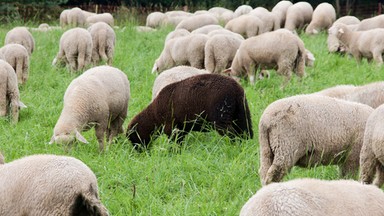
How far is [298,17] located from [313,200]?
55.1ft

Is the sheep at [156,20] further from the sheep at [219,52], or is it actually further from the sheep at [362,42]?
the sheep at [219,52]

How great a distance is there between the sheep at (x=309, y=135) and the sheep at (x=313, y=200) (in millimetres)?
1643

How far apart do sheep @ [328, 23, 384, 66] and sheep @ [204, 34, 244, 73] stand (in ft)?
9.71

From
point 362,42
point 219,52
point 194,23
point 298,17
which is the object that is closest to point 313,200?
point 219,52

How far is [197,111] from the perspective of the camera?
25.0 feet

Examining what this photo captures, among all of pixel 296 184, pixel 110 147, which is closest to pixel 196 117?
pixel 110 147

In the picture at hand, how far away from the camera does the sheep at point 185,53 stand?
12.1 meters

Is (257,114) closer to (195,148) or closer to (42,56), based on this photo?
(195,148)

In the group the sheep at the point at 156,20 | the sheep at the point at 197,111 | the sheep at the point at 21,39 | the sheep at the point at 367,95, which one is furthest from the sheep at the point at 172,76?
the sheep at the point at 156,20

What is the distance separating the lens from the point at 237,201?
5773 millimetres

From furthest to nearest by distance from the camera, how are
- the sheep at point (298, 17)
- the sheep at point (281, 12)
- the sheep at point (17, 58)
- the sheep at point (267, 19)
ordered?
the sheep at point (281, 12), the sheep at point (298, 17), the sheep at point (267, 19), the sheep at point (17, 58)

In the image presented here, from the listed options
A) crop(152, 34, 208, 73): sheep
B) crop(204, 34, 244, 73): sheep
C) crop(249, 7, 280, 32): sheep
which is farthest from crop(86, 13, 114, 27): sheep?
crop(204, 34, 244, 73): sheep

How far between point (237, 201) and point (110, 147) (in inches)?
98.9

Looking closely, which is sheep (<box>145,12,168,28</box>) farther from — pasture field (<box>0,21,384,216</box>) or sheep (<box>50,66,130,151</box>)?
sheep (<box>50,66,130,151</box>)
